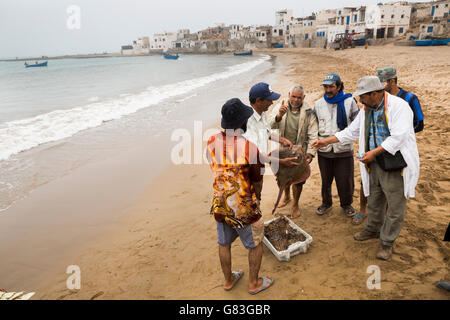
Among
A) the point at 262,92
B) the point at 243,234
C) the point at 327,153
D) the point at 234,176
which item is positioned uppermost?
the point at 262,92

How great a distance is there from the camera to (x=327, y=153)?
3500 millimetres

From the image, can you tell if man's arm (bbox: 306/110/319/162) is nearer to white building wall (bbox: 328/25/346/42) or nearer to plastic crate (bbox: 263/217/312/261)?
plastic crate (bbox: 263/217/312/261)

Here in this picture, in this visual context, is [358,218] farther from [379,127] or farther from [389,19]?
[389,19]

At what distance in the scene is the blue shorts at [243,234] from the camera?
235cm

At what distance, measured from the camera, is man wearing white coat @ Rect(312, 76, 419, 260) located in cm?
245

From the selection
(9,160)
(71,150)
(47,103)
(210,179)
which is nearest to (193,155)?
(210,179)

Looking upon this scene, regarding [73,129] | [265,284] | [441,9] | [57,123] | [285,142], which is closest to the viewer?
[265,284]

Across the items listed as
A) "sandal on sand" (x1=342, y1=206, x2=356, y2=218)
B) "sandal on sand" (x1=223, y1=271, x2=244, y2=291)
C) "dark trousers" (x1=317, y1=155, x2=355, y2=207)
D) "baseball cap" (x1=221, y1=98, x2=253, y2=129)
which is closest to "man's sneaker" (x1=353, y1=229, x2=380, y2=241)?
"sandal on sand" (x1=342, y1=206, x2=356, y2=218)

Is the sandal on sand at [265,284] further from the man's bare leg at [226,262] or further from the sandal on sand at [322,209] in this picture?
the sandal on sand at [322,209]

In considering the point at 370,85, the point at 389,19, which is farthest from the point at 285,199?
the point at 389,19

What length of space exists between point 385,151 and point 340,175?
1.01 meters

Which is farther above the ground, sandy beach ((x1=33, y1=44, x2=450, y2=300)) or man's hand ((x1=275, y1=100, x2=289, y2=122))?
man's hand ((x1=275, y1=100, x2=289, y2=122))

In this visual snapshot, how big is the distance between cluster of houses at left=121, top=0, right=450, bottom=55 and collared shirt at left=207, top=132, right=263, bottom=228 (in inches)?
1728
